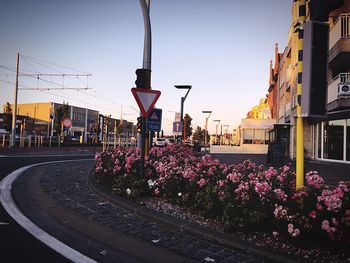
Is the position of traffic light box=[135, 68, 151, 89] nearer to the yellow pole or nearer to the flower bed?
the flower bed

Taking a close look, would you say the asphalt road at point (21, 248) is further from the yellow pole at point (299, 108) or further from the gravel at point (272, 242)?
the yellow pole at point (299, 108)

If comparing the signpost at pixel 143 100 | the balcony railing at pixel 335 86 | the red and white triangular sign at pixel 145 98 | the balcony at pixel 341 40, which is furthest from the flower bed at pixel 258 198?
the balcony at pixel 341 40

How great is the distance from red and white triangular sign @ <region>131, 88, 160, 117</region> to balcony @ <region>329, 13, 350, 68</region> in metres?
12.3

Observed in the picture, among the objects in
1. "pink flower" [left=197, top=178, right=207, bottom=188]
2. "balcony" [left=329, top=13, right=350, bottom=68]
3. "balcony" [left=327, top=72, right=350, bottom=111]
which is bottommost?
"pink flower" [left=197, top=178, right=207, bottom=188]

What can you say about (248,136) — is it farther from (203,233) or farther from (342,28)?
(203,233)

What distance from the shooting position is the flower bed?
3660 mm

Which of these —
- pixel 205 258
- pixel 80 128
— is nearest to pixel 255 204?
pixel 205 258

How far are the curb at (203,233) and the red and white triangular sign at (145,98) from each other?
7.28 feet

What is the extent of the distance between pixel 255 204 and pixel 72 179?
6.91 meters

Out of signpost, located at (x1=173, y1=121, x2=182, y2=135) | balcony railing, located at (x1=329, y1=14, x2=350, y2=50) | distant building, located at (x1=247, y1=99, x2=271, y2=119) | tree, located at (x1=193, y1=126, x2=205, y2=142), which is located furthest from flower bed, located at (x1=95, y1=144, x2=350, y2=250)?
tree, located at (x1=193, y1=126, x2=205, y2=142)

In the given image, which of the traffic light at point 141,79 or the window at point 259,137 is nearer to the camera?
the traffic light at point 141,79

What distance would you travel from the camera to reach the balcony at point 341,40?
48.3 feet

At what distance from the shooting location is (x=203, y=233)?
13.8 ft

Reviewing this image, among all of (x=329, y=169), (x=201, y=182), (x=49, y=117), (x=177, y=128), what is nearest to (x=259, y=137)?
(x=177, y=128)
